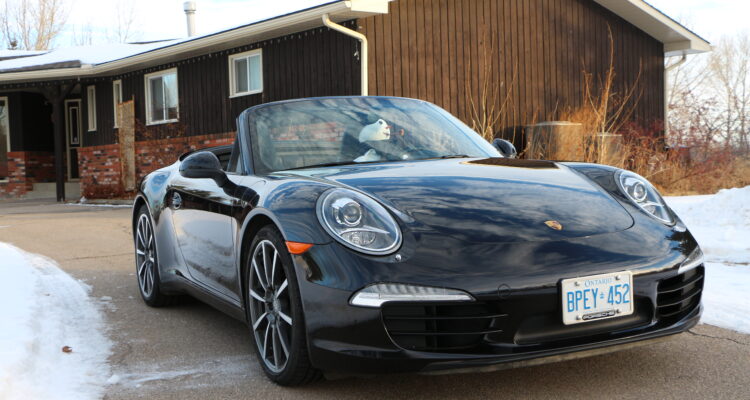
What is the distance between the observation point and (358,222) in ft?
9.43

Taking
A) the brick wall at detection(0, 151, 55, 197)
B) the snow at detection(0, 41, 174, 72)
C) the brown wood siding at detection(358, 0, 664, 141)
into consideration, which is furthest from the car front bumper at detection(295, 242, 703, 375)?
the brick wall at detection(0, 151, 55, 197)

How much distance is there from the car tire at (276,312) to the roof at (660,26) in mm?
16052

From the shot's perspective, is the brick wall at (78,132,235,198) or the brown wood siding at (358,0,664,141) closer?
the brown wood siding at (358,0,664,141)

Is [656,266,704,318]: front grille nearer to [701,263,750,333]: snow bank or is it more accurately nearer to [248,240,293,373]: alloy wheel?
[701,263,750,333]: snow bank

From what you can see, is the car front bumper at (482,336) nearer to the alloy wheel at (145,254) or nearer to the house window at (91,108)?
the alloy wheel at (145,254)

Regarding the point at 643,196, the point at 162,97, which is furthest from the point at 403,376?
the point at 162,97

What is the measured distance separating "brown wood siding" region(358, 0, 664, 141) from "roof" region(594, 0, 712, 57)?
254mm

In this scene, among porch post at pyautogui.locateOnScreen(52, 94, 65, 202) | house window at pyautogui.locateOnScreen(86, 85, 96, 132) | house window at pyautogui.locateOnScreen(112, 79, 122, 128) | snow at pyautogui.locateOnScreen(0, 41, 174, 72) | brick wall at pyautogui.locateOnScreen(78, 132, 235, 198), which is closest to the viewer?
brick wall at pyautogui.locateOnScreen(78, 132, 235, 198)

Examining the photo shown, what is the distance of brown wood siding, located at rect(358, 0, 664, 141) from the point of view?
597 inches

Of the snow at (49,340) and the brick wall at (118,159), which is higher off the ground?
the brick wall at (118,159)

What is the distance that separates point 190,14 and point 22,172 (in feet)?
24.3

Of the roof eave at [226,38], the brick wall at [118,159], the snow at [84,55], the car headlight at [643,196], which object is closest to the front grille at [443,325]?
the car headlight at [643,196]

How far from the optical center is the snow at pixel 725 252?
14.0ft

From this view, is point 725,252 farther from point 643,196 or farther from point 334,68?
point 334,68
